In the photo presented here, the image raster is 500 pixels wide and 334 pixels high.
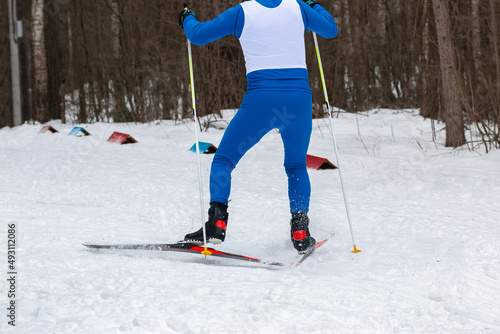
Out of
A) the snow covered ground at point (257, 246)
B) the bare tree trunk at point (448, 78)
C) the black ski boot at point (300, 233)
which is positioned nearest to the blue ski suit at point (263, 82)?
the black ski boot at point (300, 233)

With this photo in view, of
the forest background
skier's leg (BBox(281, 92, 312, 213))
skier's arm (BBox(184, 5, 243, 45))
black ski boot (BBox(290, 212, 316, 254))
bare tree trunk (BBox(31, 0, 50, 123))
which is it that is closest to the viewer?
skier's arm (BBox(184, 5, 243, 45))

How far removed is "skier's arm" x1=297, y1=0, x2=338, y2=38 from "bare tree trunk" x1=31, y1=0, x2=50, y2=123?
1263 cm

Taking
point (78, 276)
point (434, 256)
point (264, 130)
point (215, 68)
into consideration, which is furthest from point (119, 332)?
point (215, 68)

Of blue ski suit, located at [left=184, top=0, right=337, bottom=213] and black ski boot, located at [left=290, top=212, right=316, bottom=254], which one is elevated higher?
blue ski suit, located at [left=184, top=0, right=337, bottom=213]

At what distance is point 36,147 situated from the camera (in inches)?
367

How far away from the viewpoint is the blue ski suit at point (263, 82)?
3.42 m

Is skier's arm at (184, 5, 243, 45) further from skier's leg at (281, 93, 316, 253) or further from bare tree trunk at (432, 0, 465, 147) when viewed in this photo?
bare tree trunk at (432, 0, 465, 147)

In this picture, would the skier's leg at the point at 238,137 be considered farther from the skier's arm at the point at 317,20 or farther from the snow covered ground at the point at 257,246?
the skier's arm at the point at 317,20

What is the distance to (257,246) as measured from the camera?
4094mm

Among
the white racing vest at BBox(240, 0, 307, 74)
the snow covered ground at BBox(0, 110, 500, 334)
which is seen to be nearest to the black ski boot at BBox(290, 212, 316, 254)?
the snow covered ground at BBox(0, 110, 500, 334)

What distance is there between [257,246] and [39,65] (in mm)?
12707

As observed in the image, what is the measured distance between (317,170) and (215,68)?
524 centimetres

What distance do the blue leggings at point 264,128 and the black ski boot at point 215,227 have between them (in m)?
0.06

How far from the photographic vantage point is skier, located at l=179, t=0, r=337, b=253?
3.42m
